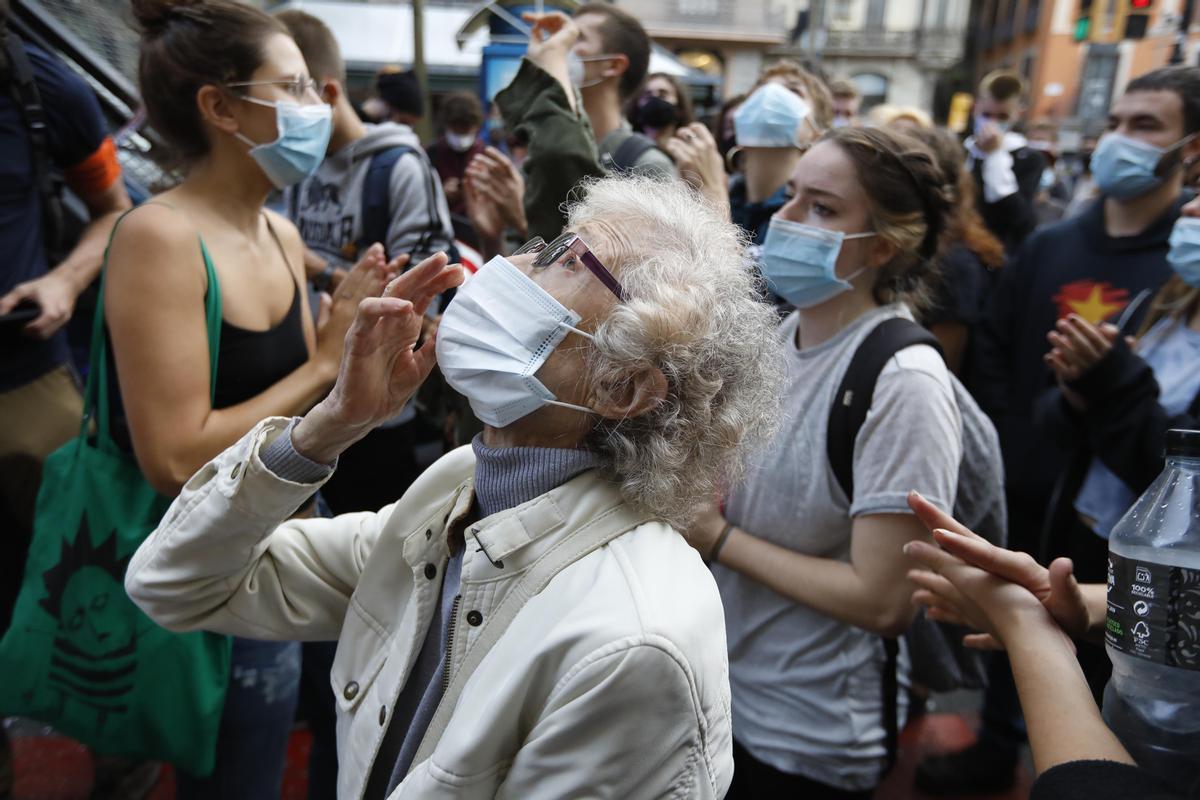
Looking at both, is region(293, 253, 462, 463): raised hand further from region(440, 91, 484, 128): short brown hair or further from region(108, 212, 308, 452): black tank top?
region(440, 91, 484, 128): short brown hair

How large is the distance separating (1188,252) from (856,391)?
1171 mm

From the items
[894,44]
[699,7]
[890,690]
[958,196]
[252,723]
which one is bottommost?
[252,723]

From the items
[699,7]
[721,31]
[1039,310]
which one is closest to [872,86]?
[721,31]

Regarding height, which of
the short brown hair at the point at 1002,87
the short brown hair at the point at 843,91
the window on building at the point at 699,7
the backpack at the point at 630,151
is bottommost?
the backpack at the point at 630,151

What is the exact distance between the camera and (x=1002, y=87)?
6.27m

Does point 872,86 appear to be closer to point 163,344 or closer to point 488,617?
point 163,344

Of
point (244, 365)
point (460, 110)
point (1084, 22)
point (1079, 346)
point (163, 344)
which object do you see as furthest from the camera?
point (1084, 22)

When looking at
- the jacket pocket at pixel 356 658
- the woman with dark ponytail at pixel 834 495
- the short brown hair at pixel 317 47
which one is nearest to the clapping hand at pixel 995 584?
the woman with dark ponytail at pixel 834 495

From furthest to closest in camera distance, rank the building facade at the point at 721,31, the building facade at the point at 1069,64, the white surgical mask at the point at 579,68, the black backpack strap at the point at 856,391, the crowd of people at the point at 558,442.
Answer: the building facade at the point at 721,31 < the building facade at the point at 1069,64 < the white surgical mask at the point at 579,68 < the black backpack strap at the point at 856,391 < the crowd of people at the point at 558,442

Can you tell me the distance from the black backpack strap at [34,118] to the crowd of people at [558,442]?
0.01 m

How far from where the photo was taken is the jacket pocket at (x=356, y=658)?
1.35 m

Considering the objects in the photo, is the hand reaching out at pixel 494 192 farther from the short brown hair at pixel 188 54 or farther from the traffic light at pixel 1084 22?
the traffic light at pixel 1084 22

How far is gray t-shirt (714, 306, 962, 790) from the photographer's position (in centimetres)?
174

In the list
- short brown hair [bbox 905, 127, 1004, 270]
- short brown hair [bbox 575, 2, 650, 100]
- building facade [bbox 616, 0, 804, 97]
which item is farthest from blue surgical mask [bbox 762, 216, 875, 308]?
building facade [bbox 616, 0, 804, 97]
